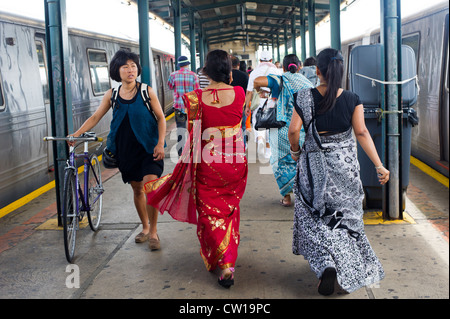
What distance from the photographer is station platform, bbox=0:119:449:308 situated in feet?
12.1

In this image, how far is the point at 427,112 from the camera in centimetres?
787

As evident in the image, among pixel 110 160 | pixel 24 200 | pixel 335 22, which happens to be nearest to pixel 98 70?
pixel 24 200

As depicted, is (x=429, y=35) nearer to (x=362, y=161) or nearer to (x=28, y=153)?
(x=362, y=161)

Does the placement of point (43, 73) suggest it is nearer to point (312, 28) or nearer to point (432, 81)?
point (432, 81)

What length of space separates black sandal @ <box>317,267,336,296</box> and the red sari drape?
26.7 inches

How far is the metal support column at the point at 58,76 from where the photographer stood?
531 centimetres

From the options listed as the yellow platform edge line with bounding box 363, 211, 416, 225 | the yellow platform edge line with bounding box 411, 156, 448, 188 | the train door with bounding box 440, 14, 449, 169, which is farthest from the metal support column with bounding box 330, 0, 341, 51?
the yellow platform edge line with bounding box 363, 211, 416, 225

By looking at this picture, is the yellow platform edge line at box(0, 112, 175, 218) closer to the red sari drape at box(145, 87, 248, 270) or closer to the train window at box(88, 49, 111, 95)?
the red sari drape at box(145, 87, 248, 270)

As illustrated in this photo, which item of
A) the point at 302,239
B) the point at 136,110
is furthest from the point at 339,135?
the point at 136,110

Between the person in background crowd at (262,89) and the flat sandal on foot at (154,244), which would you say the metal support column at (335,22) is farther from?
the flat sandal on foot at (154,244)

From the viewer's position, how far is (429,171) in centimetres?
760

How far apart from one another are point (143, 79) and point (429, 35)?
197 inches

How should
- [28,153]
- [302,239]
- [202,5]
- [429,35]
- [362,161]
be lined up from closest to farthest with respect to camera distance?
[302,239], [362,161], [28,153], [429,35], [202,5]
